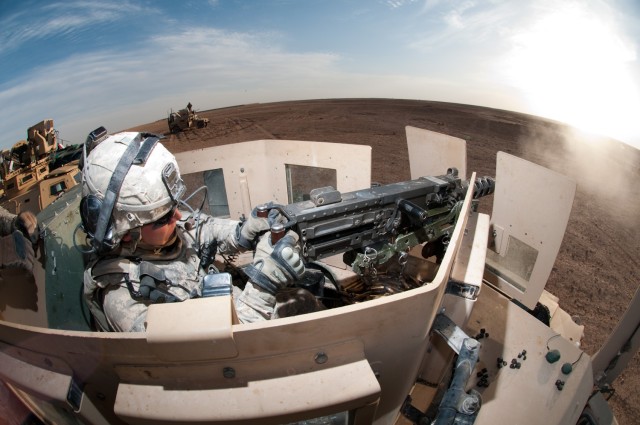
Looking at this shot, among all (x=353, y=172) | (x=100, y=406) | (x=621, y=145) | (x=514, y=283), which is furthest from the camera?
(x=621, y=145)

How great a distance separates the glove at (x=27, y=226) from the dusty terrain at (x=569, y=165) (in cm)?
627

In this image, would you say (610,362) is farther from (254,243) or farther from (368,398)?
(254,243)

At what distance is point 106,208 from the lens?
201cm

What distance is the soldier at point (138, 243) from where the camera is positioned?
2.04 metres

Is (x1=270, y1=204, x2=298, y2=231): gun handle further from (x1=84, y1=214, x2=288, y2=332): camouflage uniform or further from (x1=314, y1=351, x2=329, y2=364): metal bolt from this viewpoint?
(x1=314, y1=351, x2=329, y2=364): metal bolt

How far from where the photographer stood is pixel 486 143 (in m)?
15.0

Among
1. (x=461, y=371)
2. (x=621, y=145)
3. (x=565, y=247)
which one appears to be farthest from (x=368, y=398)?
(x=621, y=145)

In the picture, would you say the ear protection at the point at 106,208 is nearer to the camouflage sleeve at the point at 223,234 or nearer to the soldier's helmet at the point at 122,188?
the soldier's helmet at the point at 122,188

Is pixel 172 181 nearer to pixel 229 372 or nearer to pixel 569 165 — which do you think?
pixel 229 372

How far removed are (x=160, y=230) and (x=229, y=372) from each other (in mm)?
1391

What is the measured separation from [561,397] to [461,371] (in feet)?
5.41

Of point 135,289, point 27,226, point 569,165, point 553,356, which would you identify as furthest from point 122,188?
point 569,165

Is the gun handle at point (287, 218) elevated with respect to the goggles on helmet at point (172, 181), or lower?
lower

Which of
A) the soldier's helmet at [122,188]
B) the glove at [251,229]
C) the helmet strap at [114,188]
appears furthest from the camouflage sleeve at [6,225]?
the glove at [251,229]
